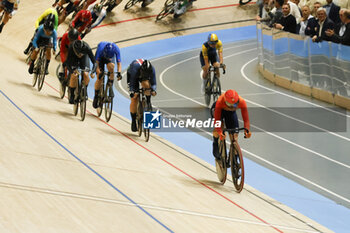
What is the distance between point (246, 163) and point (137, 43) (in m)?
11.2

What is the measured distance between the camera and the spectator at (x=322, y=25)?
1197 centimetres

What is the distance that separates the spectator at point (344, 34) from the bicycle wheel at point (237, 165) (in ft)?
16.2

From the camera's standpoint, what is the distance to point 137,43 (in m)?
19.9

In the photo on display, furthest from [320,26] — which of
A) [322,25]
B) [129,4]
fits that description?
[129,4]

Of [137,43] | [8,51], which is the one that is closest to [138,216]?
[8,51]

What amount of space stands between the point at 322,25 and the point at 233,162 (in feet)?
18.9

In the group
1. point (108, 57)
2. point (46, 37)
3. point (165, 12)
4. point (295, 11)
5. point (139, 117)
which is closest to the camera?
point (139, 117)

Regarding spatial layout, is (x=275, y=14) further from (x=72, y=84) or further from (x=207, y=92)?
(x=72, y=84)

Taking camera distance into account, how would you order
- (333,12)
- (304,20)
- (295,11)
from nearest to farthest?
(333,12) < (304,20) < (295,11)

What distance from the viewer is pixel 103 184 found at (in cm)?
651

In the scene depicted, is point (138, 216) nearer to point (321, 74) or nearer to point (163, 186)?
point (163, 186)

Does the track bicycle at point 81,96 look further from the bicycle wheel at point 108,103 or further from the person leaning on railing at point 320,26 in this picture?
the person leaning on railing at point 320,26

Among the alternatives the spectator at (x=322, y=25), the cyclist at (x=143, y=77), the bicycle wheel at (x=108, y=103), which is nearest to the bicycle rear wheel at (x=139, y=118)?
the cyclist at (x=143, y=77)

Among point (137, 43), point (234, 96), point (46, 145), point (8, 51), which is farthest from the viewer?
point (137, 43)
